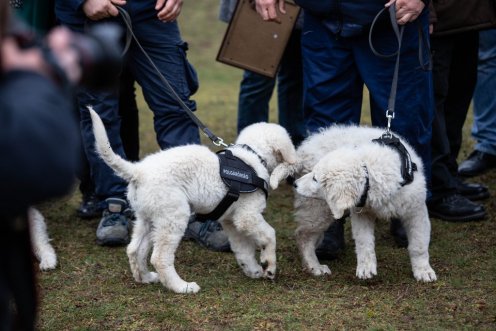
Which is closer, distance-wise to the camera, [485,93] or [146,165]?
[146,165]

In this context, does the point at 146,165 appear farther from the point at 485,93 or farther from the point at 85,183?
the point at 485,93

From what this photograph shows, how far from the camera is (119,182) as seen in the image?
5.01 metres

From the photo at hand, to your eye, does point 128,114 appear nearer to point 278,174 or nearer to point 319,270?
point 278,174

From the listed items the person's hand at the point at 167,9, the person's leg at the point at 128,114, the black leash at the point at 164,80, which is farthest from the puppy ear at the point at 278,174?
the person's leg at the point at 128,114

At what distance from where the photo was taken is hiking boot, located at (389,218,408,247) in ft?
15.4

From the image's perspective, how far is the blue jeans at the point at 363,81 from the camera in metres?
4.26

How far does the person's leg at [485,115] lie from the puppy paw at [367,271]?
2325 mm

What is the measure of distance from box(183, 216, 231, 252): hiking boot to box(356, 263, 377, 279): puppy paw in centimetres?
92

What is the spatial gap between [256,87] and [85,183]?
5.20 feet

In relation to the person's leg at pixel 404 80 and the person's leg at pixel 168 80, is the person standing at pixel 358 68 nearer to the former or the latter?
the person's leg at pixel 404 80

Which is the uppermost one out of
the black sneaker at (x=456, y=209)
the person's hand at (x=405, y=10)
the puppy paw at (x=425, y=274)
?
the person's hand at (x=405, y=10)

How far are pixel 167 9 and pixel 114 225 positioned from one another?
4.53 ft

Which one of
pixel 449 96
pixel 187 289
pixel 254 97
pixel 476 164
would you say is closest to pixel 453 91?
pixel 449 96

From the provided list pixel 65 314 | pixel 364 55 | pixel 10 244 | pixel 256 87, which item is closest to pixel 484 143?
pixel 256 87
